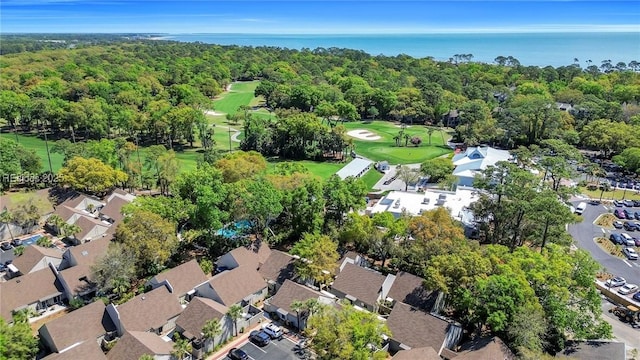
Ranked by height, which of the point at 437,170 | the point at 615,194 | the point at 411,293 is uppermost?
the point at 437,170

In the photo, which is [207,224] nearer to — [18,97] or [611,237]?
[611,237]

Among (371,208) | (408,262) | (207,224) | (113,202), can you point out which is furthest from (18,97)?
(408,262)

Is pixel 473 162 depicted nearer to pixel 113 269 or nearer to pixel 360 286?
pixel 360 286

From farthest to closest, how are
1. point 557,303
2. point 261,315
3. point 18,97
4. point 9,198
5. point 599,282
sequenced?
point 18,97, point 9,198, point 599,282, point 261,315, point 557,303

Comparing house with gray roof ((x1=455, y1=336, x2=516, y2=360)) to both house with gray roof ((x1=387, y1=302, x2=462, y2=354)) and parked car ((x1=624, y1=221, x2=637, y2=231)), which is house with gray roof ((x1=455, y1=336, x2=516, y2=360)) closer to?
house with gray roof ((x1=387, y1=302, x2=462, y2=354))

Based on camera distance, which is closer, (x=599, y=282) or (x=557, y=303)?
(x=557, y=303)

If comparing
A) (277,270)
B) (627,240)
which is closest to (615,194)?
(627,240)
